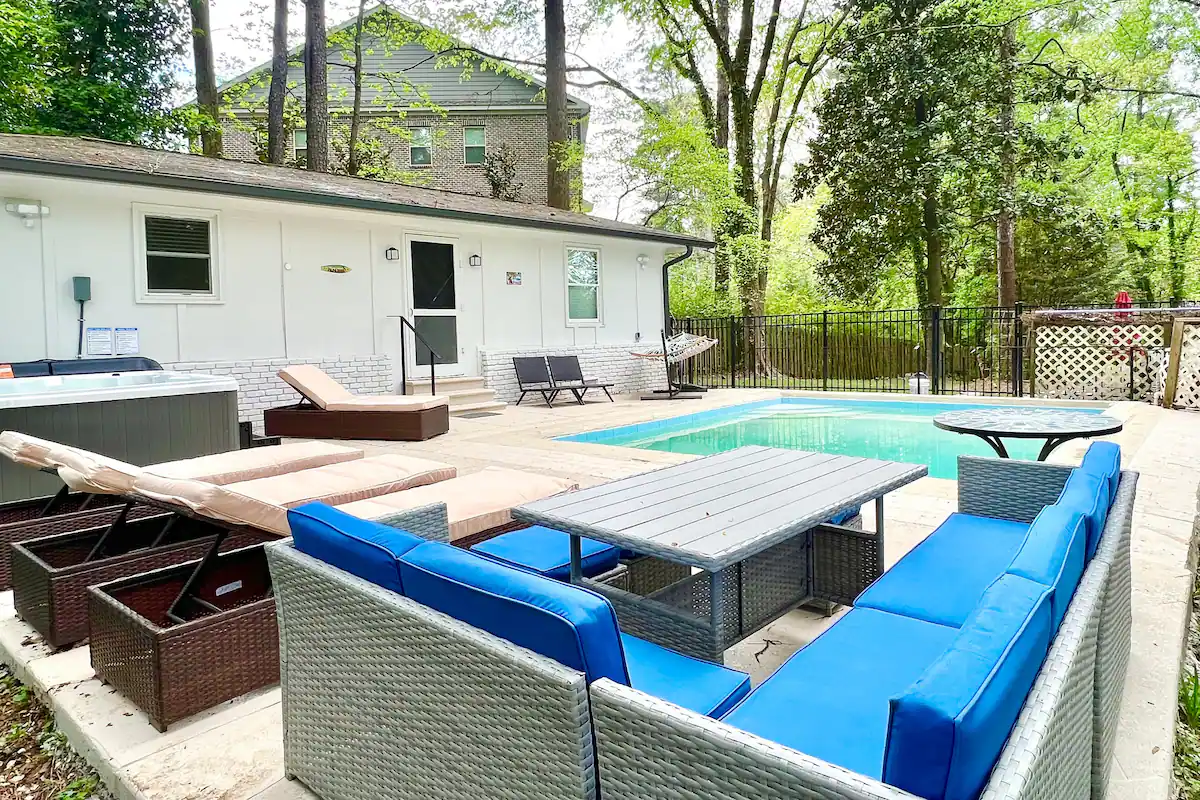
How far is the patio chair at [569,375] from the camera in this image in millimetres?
10875

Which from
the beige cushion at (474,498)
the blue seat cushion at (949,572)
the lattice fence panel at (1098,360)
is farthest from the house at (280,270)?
the blue seat cushion at (949,572)

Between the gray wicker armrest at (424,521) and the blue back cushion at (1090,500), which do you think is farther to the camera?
the gray wicker armrest at (424,521)

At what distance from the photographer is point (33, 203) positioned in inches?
265

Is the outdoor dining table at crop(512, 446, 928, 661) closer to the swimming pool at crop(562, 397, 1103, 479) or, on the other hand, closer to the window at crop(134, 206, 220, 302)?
the swimming pool at crop(562, 397, 1103, 479)

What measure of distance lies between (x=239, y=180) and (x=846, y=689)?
312 inches

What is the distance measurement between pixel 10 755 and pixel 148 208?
22.4 ft

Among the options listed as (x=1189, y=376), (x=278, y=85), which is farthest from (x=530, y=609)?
(x=278, y=85)

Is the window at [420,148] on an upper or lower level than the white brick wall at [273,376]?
upper

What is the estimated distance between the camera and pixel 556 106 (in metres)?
14.9

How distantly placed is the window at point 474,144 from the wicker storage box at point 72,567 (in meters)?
17.8

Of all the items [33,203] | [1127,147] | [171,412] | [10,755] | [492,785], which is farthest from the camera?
[1127,147]

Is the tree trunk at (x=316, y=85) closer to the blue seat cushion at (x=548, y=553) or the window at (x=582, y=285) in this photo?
the window at (x=582, y=285)

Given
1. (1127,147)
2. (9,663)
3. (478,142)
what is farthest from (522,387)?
(1127,147)

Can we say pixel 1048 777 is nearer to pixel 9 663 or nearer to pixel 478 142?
pixel 9 663
